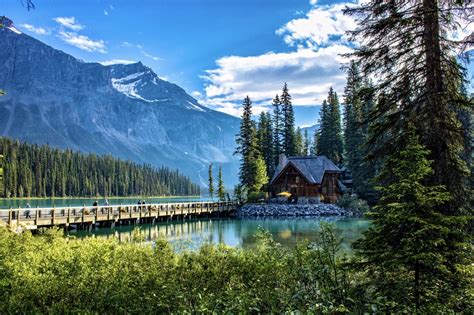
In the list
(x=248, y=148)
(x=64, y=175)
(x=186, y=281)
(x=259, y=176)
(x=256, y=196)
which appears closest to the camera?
(x=186, y=281)

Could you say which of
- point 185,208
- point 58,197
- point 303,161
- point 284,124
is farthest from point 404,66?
point 58,197

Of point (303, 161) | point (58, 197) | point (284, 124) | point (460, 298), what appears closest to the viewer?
point (460, 298)

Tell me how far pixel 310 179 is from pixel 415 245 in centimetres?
5056

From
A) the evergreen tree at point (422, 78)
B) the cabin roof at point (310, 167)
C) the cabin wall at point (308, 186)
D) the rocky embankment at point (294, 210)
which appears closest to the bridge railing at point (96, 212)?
the rocky embankment at point (294, 210)

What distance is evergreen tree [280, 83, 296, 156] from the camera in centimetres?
6488

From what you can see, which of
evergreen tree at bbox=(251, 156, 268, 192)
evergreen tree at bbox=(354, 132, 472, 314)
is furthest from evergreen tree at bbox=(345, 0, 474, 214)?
evergreen tree at bbox=(251, 156, 268, 192)

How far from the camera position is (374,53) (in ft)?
31.0

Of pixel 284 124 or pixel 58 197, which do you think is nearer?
pixel 284 124

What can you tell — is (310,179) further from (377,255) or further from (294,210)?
(377,255)

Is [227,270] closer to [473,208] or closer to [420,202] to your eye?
[420,202]

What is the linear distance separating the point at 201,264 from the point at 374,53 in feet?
20.6

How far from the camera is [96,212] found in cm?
3716

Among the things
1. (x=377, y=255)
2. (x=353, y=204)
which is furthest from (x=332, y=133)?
(x=377, y=255)

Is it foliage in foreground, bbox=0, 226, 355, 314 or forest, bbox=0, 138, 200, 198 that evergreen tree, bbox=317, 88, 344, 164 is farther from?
forest, bbox=0, 138, 200, 198
